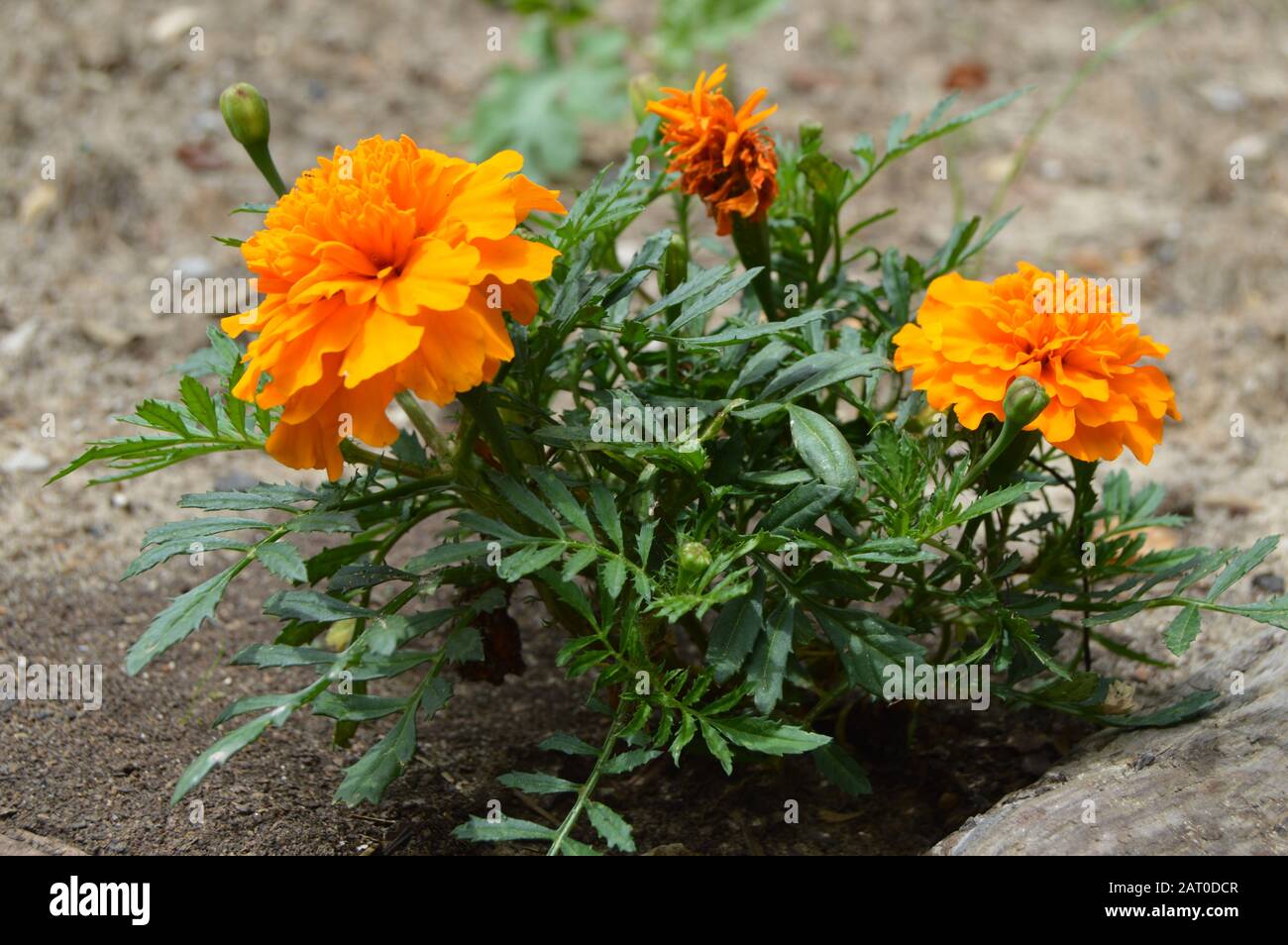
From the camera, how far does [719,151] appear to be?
1625 millimetres

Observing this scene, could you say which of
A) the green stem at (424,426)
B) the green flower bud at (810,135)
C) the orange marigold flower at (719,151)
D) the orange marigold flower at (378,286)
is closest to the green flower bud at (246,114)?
the orange marigold flower at (378,286)

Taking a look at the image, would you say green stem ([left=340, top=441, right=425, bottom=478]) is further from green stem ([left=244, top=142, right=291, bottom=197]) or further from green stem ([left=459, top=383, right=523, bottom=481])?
green stem ([left=244, top=142, right=291, bottom=197])

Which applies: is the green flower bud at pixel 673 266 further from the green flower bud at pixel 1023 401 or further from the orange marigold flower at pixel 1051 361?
the green flower bud at pixel 1023 401

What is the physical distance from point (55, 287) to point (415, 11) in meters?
1.63

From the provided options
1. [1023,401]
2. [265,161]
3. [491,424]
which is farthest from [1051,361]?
[265,161]

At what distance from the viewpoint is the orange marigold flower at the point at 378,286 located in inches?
51.5

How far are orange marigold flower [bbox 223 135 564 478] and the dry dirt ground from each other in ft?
2.01

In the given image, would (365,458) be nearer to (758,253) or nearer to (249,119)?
(249,119)

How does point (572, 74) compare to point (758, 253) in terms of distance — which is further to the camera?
point (572, 74)

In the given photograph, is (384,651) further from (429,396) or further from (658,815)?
(658,815)

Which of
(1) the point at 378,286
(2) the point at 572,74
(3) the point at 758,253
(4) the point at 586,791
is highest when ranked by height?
(2) the point at 572,74

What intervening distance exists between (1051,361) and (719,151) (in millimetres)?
471

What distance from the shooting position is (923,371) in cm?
152
